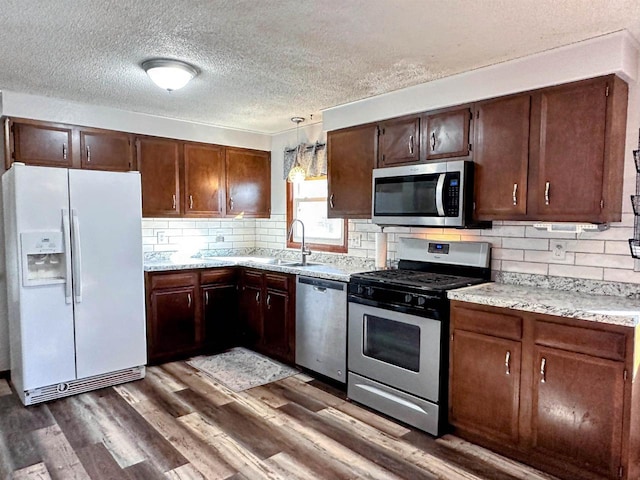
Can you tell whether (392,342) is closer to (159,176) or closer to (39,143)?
(159,176)

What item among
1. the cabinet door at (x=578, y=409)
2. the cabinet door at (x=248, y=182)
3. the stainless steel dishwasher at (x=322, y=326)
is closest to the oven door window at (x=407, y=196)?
the stainless steel dishwasher at (x=322, y=326)

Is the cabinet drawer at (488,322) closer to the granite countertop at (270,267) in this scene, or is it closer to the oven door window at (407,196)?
the oven door window at (407,196)

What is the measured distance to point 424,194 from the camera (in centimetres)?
305

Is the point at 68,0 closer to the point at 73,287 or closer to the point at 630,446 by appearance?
the point at 73,287

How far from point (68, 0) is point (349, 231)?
2.83m

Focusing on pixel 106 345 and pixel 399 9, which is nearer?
pixel 399 9

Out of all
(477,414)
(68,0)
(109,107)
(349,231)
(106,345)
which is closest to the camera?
(68,0)

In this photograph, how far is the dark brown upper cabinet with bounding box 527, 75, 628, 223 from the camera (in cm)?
234

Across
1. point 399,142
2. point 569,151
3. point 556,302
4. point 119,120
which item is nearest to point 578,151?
point 569,151

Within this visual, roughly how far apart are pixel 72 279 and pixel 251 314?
1.64 meters

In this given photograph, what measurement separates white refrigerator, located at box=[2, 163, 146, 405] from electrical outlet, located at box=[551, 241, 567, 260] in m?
3.12

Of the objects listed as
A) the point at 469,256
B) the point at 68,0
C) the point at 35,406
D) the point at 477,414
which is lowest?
the point at 35,406

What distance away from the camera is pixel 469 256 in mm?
3113

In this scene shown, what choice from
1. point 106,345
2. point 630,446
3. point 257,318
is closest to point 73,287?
point 106,345
